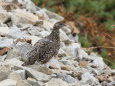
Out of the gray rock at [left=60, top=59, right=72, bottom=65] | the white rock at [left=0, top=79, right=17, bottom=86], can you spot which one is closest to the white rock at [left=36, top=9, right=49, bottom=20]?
the gray rock at [left=60, top=59, right=72, bottom=65]

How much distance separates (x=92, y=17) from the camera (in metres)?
16.0

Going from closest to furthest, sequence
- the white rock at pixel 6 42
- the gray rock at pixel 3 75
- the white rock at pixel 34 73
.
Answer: the gray rock at pixel 3 75 < the white rock at pixel 34 73 < the white rock at pixel 6 42

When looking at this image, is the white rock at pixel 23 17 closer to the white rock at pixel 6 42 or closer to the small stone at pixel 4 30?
the small stone at pixel 4 30

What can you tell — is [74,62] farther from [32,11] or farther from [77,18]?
[77,18]

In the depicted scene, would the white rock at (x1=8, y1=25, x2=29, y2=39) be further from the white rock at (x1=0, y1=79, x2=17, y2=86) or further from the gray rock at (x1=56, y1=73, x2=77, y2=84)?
the white rock at (x1=0, y1=79, x2=17, y2=86)

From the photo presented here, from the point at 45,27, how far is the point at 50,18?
156 centimetres

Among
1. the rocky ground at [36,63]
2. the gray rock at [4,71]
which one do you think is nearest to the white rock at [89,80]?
the rocky ground at [36,63]

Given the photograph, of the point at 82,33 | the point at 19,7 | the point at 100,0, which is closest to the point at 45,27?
the point at 19,7

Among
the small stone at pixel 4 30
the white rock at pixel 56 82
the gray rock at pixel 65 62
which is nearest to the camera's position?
the white rock at pixel 56 82

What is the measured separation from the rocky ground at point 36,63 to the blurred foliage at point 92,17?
1.06 metres

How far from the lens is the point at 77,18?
46.8 feet

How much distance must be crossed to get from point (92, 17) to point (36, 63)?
28.5 ft

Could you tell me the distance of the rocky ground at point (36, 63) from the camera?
707 centimetres

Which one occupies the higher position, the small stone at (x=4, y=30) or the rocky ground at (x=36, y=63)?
the small stone at (x=4, y=30)
